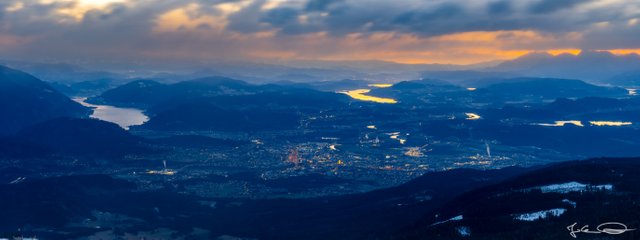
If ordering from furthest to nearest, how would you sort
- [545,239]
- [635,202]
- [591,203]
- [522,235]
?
[591,203]
[635,202]
[522,235]
[545,239]

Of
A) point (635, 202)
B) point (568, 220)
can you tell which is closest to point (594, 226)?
point (568, 220)

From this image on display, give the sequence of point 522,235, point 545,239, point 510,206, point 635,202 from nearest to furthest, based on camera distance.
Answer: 1. point 545,239
2. point 522,235
3. point 635,202
4. point 510,206

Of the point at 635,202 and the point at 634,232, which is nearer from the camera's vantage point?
the point at 634,232

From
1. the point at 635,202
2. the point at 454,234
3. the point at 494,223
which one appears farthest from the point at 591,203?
the point at 454,234

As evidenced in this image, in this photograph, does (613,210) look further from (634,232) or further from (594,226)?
(634,232)

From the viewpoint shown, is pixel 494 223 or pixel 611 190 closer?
pixel 494 223

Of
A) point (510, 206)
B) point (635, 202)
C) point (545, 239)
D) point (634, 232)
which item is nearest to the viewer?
point (634, 232)

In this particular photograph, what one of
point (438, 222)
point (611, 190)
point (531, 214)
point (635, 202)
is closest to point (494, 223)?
point (531, 214)

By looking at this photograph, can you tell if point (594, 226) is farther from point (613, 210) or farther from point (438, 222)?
point (438, 222)

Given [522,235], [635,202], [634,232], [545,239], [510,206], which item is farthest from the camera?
[510,206]
